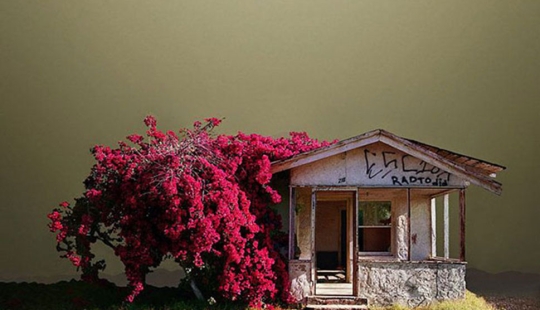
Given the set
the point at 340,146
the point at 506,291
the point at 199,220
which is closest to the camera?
the point at 199,220

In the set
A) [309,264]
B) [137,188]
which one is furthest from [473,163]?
[137,188]

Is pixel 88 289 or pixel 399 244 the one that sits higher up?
pixel 399 244

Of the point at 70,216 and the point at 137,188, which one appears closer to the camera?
the point at 137,188

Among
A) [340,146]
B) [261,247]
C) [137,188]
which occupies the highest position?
[340,146]

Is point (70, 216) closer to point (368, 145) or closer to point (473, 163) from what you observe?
point (368, 145)

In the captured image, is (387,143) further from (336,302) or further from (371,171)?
(336,302)

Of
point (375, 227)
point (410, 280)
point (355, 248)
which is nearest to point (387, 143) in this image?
point (355, 248)

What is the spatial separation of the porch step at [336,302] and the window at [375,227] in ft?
11.0

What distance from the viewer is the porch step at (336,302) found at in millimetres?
15695

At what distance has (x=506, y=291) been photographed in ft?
75.7

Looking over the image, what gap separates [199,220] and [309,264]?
11.1ft

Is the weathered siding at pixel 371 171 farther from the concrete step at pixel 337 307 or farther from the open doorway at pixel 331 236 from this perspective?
the open doorway at pixel 331 236

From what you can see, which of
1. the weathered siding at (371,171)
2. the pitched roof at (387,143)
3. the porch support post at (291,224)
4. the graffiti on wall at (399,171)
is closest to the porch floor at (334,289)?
the porch support post at (291,224)

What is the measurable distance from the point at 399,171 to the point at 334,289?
3.86 metres
